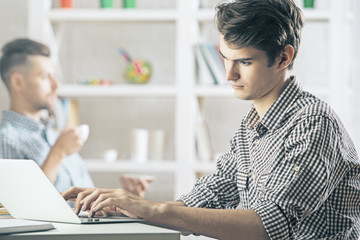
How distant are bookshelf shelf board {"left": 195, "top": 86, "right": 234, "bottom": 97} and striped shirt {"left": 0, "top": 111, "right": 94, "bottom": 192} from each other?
71cm

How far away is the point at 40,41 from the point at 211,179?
1859mm

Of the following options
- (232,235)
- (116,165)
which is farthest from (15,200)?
(116,165)

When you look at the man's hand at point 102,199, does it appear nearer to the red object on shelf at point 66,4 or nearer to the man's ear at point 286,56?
the man's ear at point 286,56

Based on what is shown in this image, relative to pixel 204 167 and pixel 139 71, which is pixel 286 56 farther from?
pixel 139 71

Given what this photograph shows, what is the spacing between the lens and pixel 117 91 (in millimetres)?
3230

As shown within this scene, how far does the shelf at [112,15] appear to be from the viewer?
3.21 m

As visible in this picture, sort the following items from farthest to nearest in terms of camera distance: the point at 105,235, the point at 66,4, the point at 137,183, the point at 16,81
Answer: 1. the point at 66,4
2. the point at 16,81
3. the point at 137,183
4. the point at 105,235

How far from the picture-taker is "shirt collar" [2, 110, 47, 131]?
2.93 m

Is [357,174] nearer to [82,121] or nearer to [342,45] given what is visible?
[342,45]

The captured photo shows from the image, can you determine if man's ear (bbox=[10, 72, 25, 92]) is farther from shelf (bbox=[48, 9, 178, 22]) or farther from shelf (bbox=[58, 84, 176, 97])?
shelf (bbox=[48, 9, 178, 22])

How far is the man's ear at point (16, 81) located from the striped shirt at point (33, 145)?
0.18m

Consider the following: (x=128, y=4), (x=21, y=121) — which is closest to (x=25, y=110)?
(x=21, y=121)

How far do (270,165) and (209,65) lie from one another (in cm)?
176

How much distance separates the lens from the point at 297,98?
59.1 inches
